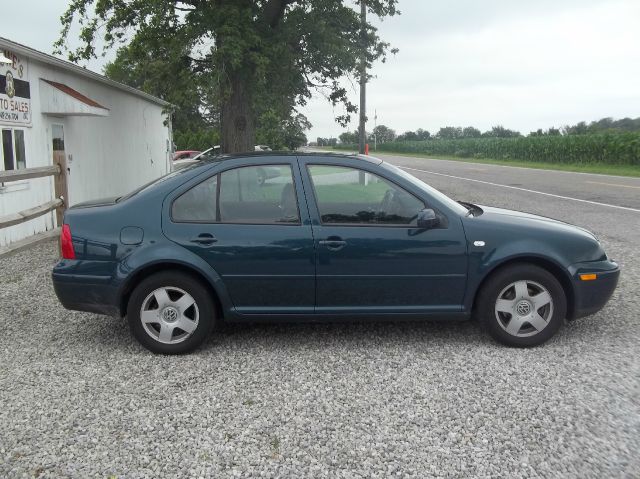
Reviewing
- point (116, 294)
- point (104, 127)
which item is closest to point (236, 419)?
point (116, 294)

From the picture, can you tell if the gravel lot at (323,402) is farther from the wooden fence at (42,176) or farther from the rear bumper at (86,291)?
the wooden fence at (42,176)

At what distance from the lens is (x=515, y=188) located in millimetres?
19297

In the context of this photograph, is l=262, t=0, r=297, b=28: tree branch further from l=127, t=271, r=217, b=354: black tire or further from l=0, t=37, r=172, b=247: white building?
l=127, t=271, r=217, b=354: black tire

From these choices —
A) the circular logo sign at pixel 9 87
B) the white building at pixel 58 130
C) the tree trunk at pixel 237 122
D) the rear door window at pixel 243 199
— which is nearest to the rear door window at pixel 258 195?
the rear door window at pixel 243 199

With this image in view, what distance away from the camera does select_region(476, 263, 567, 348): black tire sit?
4.53 meters

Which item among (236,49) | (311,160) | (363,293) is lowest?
(363,293)

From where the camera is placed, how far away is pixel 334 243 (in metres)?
4.48

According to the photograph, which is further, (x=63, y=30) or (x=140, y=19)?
(x=63, y=30)

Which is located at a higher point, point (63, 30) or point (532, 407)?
point (63, 30)

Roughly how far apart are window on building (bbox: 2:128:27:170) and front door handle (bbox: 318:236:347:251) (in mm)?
7372

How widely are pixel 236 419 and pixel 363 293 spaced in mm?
1450

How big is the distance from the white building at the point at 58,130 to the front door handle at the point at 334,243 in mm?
7039

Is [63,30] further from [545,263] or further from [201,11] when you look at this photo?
[545,263]

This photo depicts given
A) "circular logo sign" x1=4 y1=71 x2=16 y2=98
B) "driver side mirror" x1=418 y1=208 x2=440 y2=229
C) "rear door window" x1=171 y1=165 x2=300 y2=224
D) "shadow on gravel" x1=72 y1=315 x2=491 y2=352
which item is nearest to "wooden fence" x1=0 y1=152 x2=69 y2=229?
"circular logo sign" x1=4 y1=71 x2=16 y2=98
